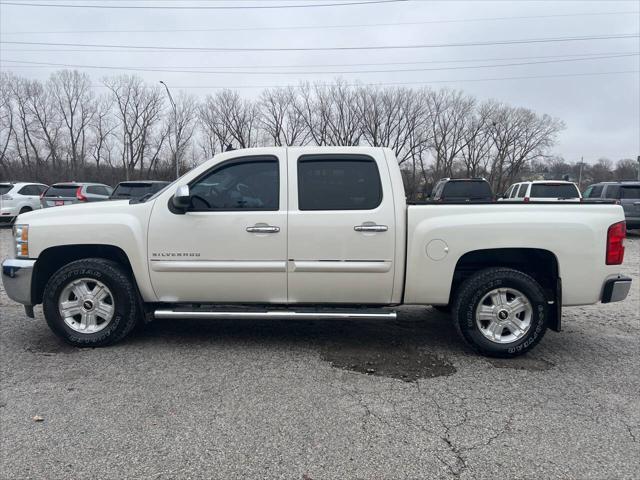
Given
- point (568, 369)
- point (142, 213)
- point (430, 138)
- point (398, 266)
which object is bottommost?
point (568, 369)

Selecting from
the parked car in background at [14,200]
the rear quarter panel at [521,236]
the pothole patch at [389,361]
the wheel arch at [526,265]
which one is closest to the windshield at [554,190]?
the wheel arch at [526,265]

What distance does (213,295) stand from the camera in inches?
179

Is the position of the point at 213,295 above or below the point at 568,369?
above

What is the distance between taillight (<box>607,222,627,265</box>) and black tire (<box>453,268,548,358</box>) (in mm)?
671

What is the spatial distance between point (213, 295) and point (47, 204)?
48.0 feet

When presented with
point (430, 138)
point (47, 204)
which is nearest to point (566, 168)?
point (430, 138)

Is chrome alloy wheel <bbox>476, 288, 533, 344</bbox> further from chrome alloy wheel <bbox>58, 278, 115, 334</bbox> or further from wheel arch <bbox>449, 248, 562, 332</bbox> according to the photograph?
chrome alloy wheel <bbox>58, 278, 115, 334</bbox>

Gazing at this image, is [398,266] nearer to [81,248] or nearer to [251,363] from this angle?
[251,363]

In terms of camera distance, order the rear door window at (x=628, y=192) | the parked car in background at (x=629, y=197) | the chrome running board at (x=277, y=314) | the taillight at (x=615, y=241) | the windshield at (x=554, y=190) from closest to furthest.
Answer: the taillight at (x=615, y=241)
the chrome running board at (x=277, y=314)
the windshield at (x=554, y=190)
the parked car in background at (x=629, y=197)
the rear door window at (x=628, y=192)

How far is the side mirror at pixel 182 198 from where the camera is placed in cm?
422

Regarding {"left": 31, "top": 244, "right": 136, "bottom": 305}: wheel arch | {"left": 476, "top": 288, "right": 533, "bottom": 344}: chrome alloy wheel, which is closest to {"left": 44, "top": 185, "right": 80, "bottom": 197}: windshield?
{"left": 31, "top": 244, "right": 136, "bottom": 305}: wheel arch

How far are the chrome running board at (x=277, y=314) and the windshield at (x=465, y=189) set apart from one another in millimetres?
11166

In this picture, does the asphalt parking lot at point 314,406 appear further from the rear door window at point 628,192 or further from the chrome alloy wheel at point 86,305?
the rear door window at point 628,192

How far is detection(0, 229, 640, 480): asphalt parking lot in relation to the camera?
2746mm
